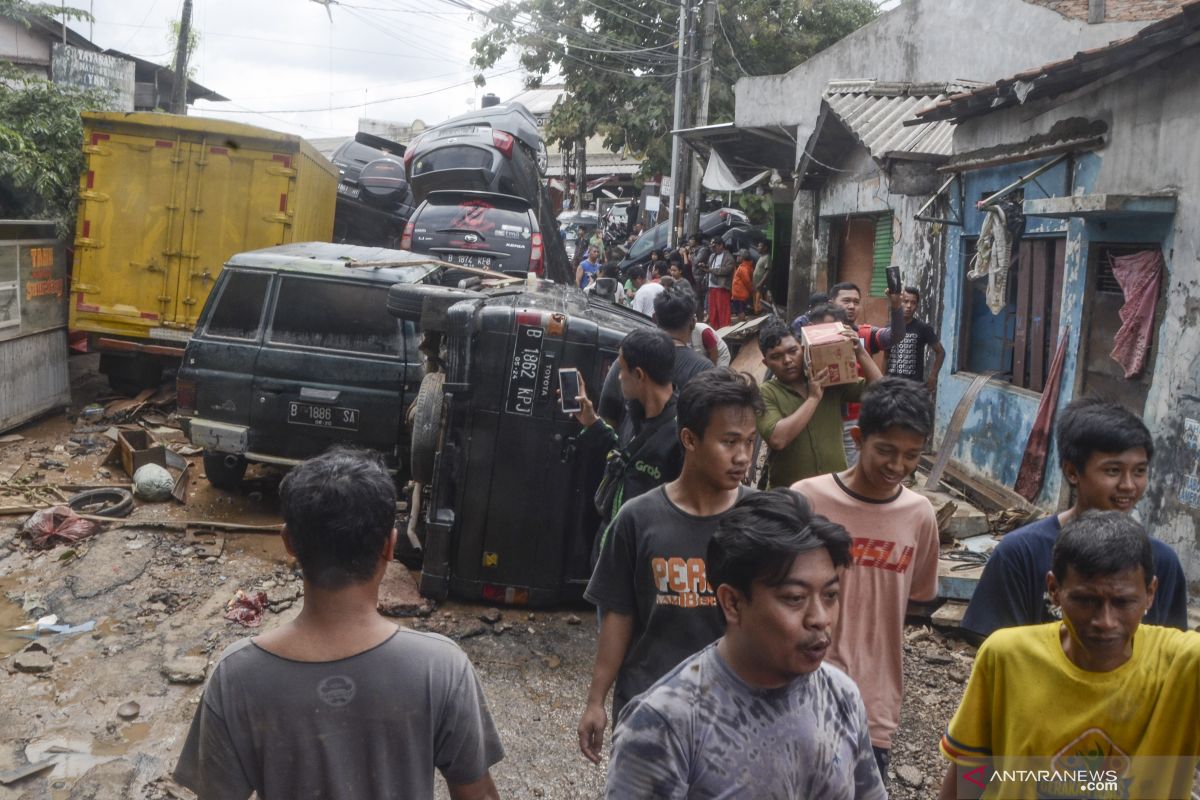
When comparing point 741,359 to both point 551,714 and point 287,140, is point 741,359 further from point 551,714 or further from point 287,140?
point 551,714

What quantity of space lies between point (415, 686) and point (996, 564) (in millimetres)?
1489

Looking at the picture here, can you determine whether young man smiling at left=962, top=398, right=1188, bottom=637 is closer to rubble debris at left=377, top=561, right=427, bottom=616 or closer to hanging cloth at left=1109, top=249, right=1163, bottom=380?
rubble debris at left=377, top=561, right=427, bottom=616

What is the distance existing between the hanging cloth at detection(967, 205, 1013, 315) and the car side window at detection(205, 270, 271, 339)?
581cm

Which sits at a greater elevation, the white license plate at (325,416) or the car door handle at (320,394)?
the car door handle at (320,394)

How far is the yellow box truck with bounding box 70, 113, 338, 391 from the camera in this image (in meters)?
11.2

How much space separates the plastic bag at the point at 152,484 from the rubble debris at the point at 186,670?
3.21 meters

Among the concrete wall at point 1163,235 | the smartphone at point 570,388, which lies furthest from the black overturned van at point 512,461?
the concrete wall at point 1163,235

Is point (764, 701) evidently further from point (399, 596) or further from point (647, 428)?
point (399, 596)

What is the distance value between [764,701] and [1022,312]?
8.43m

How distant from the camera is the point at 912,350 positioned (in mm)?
8367

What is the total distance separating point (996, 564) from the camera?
2.74m

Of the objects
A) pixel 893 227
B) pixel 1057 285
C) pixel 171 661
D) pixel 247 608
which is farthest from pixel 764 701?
pixel 893 227

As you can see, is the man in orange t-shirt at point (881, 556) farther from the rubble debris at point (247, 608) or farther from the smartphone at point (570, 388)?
the rubble debris at point (247, 608)

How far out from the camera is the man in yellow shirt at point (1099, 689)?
2.17 meters
